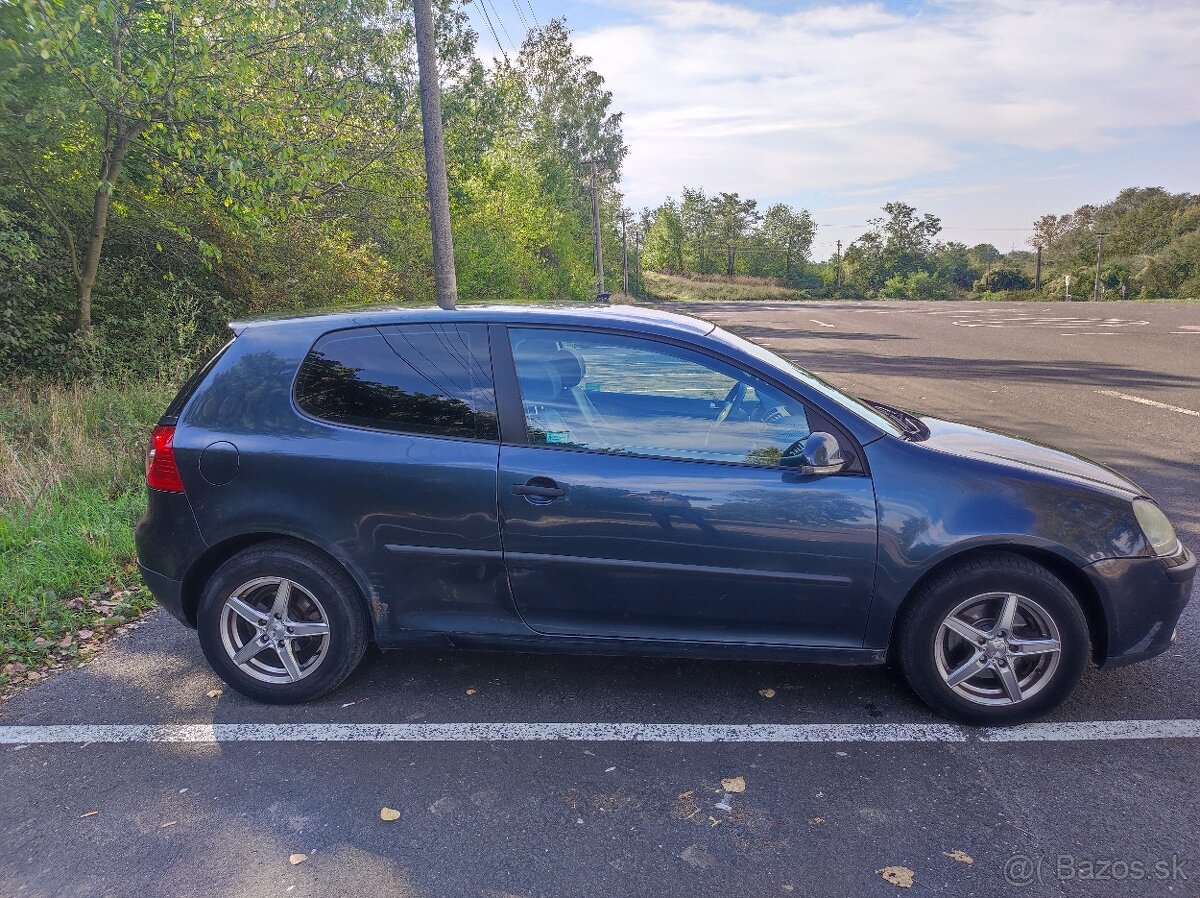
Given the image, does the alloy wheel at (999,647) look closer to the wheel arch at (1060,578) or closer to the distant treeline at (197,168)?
the wheel arch at (1060,578)

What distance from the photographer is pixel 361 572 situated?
3570 millimetres

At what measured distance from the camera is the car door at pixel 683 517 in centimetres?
333

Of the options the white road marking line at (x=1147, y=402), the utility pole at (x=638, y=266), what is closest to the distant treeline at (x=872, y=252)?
the utility pole at (x=638, y=266)

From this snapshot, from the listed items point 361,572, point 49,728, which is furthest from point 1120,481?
point 49,728

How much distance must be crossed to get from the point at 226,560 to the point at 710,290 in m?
81.6

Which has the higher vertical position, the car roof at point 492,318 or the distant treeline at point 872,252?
the distant treeline at point 872,252

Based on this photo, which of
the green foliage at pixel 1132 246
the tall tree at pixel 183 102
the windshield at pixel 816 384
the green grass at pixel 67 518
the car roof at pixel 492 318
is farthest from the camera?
the green foliage at pixel 1132 246

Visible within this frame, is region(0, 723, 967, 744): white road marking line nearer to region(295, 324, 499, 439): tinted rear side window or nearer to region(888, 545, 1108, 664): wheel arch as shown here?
region(888, 545, 1108, 664): wheel arch

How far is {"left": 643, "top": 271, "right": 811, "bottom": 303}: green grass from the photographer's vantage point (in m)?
76.8

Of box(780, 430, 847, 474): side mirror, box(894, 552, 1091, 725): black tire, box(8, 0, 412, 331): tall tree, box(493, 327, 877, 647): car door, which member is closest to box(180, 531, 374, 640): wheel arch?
box(493, 327, 877, 647): car door

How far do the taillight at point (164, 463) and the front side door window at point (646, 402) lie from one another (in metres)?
1.50

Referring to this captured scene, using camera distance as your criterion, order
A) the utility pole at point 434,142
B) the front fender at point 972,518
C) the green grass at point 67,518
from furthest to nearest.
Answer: the utility pole at point 434,142 < the green grass at point 67,518 < the front fender at point 972,518

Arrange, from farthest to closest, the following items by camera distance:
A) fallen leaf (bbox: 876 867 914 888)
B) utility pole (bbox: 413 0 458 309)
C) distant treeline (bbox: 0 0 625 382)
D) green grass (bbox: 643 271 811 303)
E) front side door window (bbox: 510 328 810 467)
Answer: green grass (bbox: 643 271 811 303) → utility pole (bbox: 413 0 458 309) → distant treeline (bbox: 0 0 625 382) → front side door window (bbox: 510 328 810 467) → fallen leaf (bbox: 876 867 914 888)

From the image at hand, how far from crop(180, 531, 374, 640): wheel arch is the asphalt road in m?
0.43
